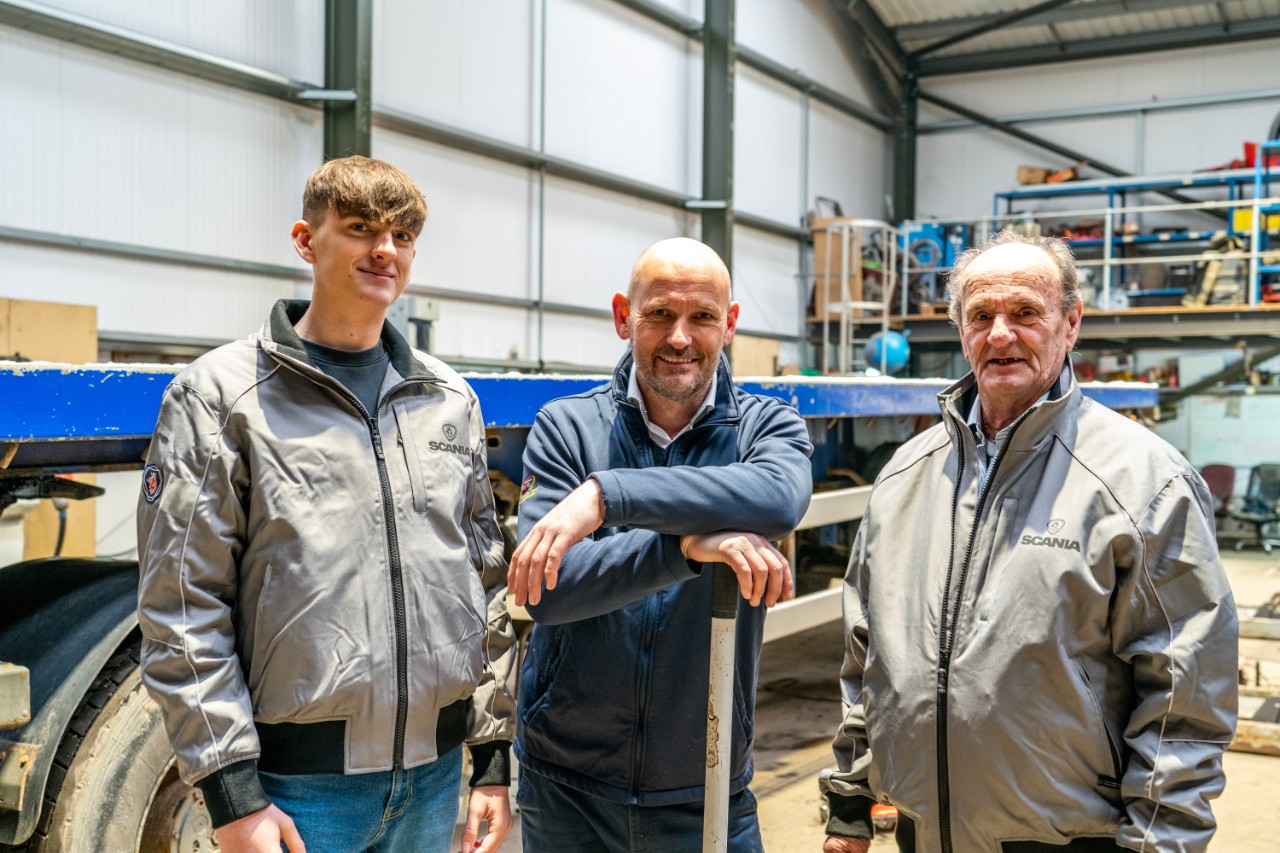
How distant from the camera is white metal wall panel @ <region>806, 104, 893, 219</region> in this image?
1647cm

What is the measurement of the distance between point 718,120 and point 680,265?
475 inches

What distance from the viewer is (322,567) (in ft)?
5.65

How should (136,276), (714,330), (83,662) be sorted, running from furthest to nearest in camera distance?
(136,276) < (83,662) < (714,330)

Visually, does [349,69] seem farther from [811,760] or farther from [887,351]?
[811,760]

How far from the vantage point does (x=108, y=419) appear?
2434 millimetres

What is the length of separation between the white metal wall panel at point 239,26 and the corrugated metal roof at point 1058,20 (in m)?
10.5

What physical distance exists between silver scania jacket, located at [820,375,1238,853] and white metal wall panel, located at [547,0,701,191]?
34.0 feet

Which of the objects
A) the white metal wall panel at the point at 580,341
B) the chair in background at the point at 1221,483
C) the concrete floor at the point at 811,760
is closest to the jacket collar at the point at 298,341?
the concrete floor at the point at 811,760

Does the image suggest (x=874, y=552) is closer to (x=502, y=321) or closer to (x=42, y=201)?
(x=42, y=201)

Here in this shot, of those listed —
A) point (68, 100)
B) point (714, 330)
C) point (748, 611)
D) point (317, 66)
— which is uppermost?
point (317, 66)

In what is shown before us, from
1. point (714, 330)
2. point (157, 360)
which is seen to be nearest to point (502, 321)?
point (157, 360)

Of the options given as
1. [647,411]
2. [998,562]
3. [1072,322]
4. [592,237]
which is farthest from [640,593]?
[592,237]

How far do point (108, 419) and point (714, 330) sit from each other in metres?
1.37

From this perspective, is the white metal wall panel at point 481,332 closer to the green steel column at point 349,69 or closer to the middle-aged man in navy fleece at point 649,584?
the green steel column at point 349,69
